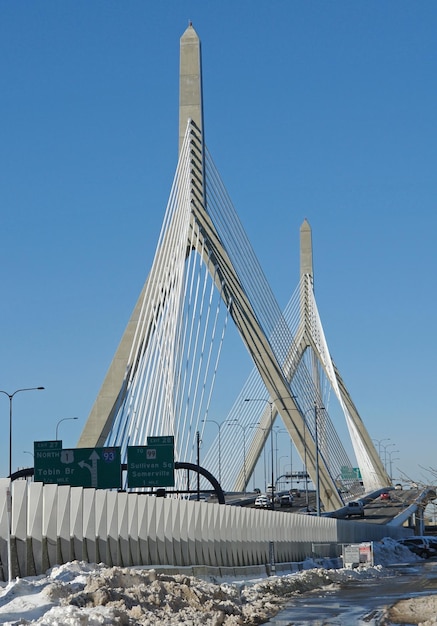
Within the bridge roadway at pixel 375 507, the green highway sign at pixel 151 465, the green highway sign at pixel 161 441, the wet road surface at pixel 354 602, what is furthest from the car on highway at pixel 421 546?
the bridge roadway at pixel 375 507

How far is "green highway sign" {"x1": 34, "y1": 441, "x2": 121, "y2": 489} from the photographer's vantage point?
1864 inches

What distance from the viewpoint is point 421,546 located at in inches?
2383

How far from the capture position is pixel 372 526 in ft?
213

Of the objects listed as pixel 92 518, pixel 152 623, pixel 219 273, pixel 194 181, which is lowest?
pixel 152 623

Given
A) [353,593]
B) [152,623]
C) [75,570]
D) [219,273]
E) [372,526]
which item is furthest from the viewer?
[372,526]

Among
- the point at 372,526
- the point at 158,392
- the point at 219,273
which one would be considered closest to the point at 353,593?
the point at 158,392

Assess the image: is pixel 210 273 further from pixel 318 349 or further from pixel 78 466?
pixel 318 349

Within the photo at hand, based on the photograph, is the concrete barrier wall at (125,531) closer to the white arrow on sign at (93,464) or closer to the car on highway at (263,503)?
the white arrow on sign at (93,464)

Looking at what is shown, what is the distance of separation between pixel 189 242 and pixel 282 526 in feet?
42.2

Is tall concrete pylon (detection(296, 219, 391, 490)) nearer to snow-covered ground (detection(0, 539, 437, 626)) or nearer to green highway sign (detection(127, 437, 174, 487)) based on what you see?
green highway sign (detection(127, 437, 174, 487))

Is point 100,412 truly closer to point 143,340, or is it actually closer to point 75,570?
point 143,340

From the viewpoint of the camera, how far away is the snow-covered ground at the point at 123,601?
1803 cm

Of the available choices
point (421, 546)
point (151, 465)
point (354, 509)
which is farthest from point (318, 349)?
point (151, 465)

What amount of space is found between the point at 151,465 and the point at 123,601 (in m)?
28.7
